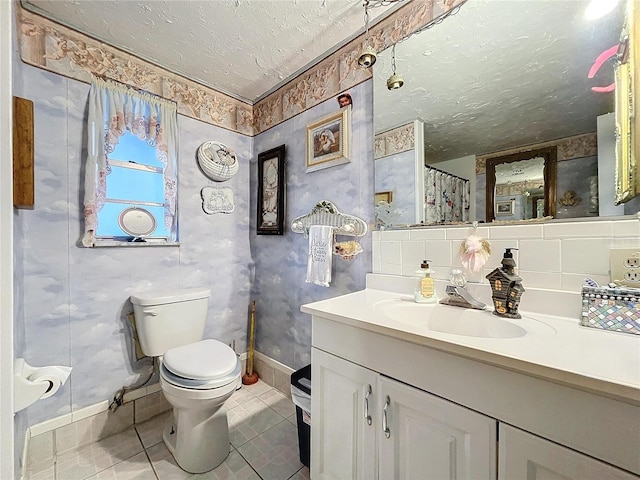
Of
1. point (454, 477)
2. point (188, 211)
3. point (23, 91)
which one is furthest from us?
point (188, 211)

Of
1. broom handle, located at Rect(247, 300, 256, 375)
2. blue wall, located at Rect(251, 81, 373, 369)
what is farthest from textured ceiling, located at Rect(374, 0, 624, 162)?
broom handle, located at Rect(247, 300, 256, 375)

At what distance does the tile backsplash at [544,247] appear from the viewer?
2.78 ft

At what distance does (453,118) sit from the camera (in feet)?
3.82

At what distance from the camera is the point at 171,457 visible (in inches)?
53.6

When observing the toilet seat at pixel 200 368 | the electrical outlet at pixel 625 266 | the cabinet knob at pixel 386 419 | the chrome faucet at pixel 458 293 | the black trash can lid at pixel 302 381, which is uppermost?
the electrical outlet at pixel 625 266

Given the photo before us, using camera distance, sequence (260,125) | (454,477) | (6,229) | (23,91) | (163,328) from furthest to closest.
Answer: (260,125)
(163,328)
(23,91)
(454,477)
(6,229)

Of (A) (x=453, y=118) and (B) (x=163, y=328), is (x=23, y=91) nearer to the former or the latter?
(B) (x=163, y=328)

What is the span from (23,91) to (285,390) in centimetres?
224

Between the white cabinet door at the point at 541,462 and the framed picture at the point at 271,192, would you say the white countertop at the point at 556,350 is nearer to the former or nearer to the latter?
the white cabinet door at the point at 541,462

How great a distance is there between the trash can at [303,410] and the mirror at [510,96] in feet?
3.14

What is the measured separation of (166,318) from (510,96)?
1.99 m

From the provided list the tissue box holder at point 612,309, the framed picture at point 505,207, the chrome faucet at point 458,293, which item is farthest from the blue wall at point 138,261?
the tissue box holder at point 612,309

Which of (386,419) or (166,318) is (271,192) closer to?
(166,318)

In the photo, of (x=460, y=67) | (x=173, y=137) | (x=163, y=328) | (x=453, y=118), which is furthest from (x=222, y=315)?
(x=460, y=67)
